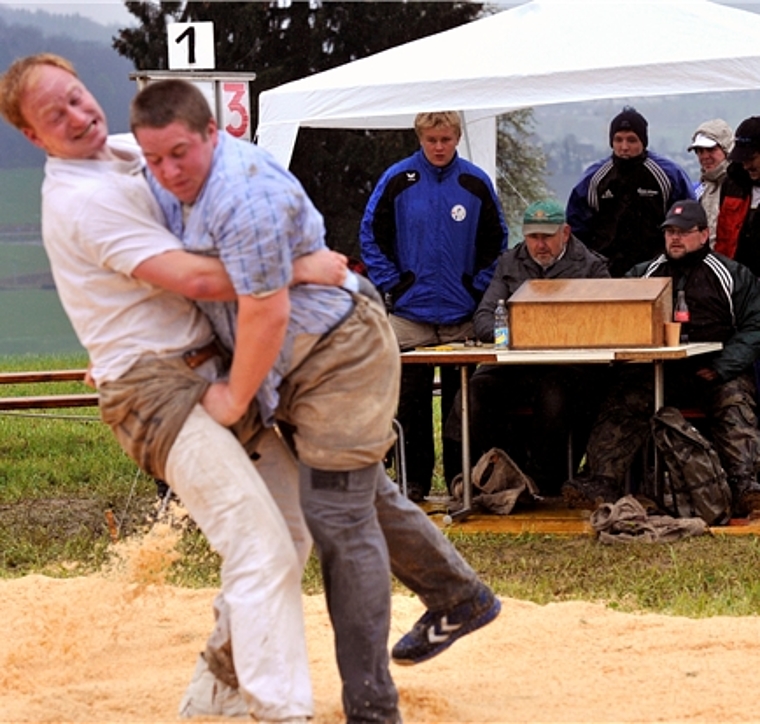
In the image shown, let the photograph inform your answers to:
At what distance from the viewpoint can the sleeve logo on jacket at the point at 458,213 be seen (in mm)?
8828

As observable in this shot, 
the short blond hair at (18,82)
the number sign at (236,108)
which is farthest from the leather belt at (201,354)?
the number sign at (236,108)

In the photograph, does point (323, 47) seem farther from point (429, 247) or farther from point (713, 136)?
point (429, 247)

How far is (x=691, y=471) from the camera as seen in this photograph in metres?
8.08

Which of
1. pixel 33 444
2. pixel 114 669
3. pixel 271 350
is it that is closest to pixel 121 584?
pixel 114 669

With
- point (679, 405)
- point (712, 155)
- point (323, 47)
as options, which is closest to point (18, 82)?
point (679, 405)

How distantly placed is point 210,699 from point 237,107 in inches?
255

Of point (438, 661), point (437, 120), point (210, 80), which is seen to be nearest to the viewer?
point (438, 661)

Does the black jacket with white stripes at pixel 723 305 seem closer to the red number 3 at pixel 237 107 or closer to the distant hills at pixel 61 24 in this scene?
the red number 3 at pixel 237 107

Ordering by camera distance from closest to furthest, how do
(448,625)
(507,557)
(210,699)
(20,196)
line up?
(210,699) → (448,625) → (507,557) → (20,196)

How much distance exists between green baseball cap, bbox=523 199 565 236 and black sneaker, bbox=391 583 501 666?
4.17 meters

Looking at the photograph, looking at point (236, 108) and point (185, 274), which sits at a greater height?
point (236, 108)

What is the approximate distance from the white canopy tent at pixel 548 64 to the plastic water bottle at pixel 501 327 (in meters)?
1.27

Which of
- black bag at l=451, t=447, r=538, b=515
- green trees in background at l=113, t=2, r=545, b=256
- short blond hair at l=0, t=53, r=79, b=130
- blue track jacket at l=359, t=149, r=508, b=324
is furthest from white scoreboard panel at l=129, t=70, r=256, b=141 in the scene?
green trees in background at l=113, t=2, r=545, b=256

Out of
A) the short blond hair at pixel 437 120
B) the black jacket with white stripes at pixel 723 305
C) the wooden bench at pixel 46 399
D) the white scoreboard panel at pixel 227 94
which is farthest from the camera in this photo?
the white scoreboard panel at pixel 227 94
